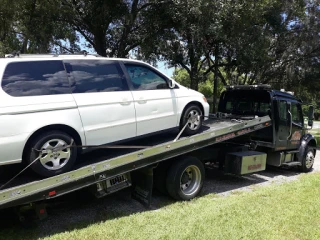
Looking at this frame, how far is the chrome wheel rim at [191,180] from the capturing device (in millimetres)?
6449

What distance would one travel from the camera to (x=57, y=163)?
4555mm

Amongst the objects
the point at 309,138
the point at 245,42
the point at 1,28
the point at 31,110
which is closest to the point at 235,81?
the point at 245,42

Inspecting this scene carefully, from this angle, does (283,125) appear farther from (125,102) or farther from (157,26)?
(157,26)

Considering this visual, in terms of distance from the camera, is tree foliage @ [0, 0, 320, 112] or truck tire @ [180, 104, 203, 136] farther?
tree foliage @ [0, 0, 320, 112]

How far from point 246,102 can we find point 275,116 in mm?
863

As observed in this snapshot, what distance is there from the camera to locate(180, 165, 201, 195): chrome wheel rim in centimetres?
645

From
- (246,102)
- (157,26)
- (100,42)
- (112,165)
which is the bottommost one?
(112,165)

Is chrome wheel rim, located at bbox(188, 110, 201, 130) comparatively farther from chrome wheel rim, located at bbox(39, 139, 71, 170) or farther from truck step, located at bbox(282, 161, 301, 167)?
truck step, located at bbox(282, 161, 301, 167)

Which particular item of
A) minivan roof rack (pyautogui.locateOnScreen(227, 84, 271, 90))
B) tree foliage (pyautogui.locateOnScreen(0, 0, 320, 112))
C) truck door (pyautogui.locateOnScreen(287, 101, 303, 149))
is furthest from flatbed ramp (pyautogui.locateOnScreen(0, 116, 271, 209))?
tree foliage (pyautogui.locateOnScreen(0, 0, 320, 112))

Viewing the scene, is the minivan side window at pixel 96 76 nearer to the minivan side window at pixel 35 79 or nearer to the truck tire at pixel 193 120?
the minivan side window at pixel 35 79

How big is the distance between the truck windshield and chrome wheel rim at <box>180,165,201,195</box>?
277 cm

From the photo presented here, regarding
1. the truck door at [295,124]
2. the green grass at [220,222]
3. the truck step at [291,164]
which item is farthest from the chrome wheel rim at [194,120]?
the truck step at [291,164]

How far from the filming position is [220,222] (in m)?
5.15

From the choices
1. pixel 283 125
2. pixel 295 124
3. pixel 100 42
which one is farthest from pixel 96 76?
pixel 100 42
